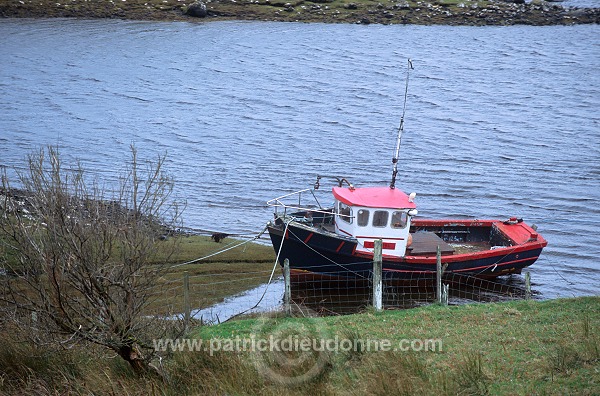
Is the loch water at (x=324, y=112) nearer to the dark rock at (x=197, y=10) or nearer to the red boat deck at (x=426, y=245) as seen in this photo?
the dark rock at (x=197, y=10)

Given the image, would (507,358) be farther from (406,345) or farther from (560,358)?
(406,345)

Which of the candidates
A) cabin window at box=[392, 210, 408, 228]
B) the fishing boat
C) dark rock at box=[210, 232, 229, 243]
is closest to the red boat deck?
the fishing boat

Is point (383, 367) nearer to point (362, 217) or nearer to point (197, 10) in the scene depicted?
point (362, 217)

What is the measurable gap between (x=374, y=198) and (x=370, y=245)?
4.36ft

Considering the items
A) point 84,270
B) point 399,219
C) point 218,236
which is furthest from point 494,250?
point 84,270

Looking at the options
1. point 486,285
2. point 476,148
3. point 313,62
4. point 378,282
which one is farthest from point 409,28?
point 378,282

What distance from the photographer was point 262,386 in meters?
10.2

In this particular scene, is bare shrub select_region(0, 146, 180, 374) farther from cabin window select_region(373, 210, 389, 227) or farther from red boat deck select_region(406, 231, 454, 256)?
red boat deck select_region(406, 231, 454, 256)

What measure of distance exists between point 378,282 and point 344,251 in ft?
17.7

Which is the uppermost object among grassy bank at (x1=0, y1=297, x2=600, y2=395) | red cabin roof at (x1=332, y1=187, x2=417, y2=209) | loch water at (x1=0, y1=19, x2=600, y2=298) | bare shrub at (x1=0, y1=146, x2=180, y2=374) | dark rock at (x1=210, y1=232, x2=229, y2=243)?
bare shrub at (x1=0, y1=146, x2=180, y2=374)

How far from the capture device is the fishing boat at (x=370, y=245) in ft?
69.5

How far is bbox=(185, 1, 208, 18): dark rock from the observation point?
79.3 m

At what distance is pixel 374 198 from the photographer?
21.4m

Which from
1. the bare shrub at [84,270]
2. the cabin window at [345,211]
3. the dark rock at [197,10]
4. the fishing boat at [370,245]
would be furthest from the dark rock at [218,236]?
the dark rock at [197,10]
